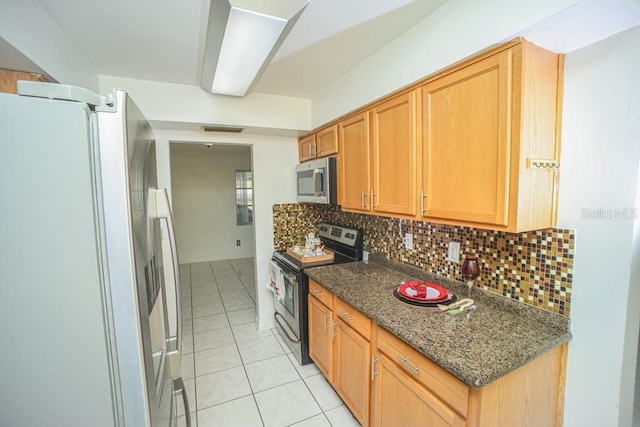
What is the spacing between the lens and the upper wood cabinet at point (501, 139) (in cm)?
114

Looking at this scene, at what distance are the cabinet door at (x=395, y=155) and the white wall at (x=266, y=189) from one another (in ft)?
4.63

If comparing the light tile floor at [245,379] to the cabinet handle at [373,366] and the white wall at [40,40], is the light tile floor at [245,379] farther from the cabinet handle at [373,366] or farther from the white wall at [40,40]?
the white wall at [40,40]

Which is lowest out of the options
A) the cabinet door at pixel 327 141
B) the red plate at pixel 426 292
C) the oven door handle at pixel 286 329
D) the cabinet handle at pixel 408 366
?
the oven door handle at pixel 286 329

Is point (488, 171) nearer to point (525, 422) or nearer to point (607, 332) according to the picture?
point (607, 332)

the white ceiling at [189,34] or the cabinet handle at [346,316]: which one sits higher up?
the white ceiling at [189,34]

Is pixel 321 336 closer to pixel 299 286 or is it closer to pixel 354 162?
pixel 299 286

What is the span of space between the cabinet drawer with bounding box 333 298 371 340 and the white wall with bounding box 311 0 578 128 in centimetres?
138

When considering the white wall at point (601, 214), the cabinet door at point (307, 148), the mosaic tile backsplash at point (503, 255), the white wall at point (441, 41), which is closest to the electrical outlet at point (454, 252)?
the mosaic tile backsplash at point (503, 255)

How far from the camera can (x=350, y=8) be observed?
1.37 metres

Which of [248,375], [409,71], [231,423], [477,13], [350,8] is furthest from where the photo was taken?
[248,375]

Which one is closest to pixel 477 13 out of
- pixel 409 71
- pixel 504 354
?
pixel 409 71

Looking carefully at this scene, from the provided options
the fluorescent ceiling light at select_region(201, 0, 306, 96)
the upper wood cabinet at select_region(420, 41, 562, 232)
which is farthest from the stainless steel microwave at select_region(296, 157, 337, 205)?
the upper wood cabinet at select_region(420, 41, 562, 232)

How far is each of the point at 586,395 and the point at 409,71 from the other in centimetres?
177

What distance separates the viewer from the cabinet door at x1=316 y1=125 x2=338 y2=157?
95.8 inches
